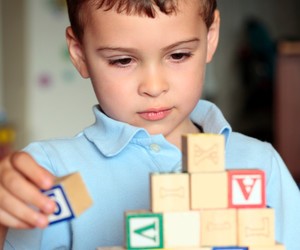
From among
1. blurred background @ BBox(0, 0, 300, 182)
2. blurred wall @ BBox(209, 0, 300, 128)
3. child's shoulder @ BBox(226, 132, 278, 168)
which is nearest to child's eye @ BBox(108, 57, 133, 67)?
child's shoulder @ BBox(226, 132, 278, 168)

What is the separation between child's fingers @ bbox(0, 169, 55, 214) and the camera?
26.2 inches

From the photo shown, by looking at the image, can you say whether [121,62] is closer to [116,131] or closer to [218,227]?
[116,131]

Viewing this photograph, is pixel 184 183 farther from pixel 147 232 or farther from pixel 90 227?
pixel 90 227

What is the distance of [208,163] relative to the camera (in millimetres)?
681

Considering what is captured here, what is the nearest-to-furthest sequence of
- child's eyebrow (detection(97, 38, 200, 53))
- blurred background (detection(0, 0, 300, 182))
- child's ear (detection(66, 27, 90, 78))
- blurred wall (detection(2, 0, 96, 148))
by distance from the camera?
child's eyebrow (detection(97, 38, 200, 53)) → child's ear (detection(66, 27, 90, 78)) → blurred background (detection(0, 0, 300, 182)) → blurred wall (detection(2, 0, 96, 148))

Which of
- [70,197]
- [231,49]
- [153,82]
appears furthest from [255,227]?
[231,49]

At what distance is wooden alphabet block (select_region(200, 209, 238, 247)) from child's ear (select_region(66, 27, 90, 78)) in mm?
399

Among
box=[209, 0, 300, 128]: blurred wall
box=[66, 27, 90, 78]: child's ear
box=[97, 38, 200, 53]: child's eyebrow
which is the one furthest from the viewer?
box=[209, 0, 300, 128]: blurred wall

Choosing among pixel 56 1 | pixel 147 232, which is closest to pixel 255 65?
pixel 56 1

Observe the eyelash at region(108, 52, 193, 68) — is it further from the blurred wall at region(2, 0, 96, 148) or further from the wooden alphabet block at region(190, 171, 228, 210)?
the blurred wall at region(2, 0, 96, 148)

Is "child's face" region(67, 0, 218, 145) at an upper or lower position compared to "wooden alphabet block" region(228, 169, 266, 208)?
upper

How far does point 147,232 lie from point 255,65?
4.60 meters

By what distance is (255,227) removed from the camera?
2.23 ft

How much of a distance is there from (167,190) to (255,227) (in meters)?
0.09
